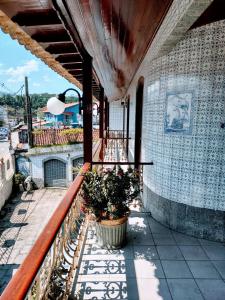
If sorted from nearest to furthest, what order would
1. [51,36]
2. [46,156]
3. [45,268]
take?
[45,268] → [51,36] → [46,156]

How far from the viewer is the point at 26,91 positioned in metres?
17.0

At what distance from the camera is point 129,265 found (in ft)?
9.15

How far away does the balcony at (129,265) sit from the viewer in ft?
6.36

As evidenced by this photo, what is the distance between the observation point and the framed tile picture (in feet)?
10.5

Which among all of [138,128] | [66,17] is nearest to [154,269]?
[66,17]

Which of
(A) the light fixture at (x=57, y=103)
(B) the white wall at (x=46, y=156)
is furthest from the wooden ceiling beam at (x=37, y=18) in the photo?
(B) the white wall at (x=46, y=156)

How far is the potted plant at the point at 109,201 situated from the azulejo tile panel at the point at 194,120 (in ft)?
2.67

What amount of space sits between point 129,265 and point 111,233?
0.44 m

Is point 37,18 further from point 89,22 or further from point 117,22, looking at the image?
point 117,22

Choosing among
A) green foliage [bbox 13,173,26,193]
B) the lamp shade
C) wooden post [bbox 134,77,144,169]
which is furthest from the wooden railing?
green foliage [bbox 13,173,26,193]

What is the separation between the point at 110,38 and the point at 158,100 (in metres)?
1.41

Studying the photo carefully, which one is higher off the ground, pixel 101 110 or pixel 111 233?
pixel 101 110

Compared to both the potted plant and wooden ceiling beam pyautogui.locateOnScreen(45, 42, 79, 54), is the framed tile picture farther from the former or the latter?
wooden ceiling beam pyautogui.locateOnScreen(45, 42, 79, 54)

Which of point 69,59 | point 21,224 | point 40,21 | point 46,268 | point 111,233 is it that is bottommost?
point 21,224
